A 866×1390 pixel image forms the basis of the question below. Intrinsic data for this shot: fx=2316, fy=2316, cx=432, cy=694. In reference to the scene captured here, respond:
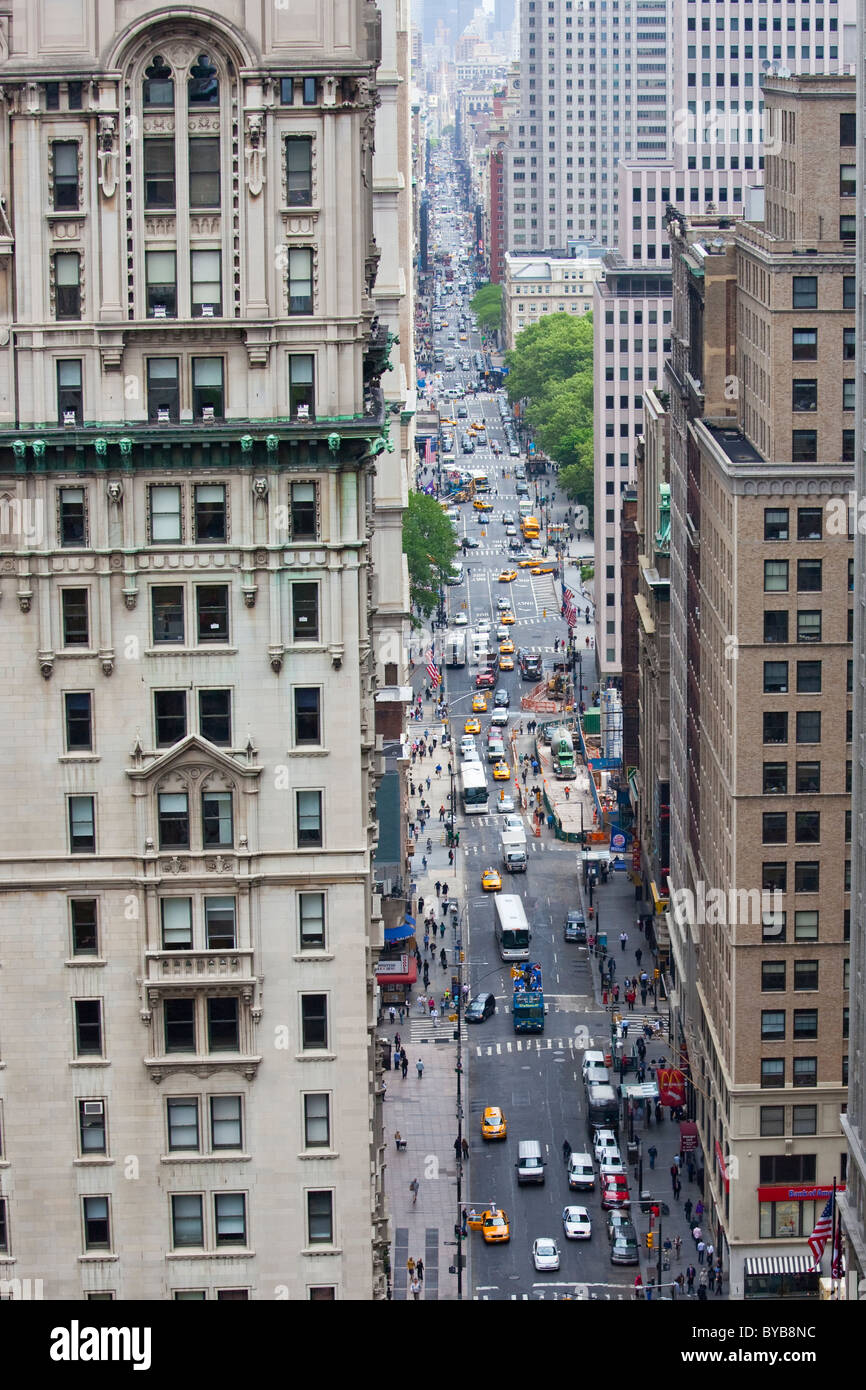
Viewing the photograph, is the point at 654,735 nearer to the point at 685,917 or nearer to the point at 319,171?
the point at 685,917

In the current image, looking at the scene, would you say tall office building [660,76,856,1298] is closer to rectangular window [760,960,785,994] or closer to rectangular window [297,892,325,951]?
rectangular window [760,960,785,994]

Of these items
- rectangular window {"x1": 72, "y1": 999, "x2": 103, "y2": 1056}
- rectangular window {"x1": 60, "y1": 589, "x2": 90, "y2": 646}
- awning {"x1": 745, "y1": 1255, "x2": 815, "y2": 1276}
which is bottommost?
awning {"x1": 745, "y1": 1255, "x2": 815, "y2": 1276}

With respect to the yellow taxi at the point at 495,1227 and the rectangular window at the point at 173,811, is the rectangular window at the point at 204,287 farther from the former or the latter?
the yellow taxi at the point at 495,1227

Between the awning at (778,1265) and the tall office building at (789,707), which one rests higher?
the tall office building at (789,707)

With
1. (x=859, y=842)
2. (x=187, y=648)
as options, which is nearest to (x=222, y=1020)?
(x=187, y=648)

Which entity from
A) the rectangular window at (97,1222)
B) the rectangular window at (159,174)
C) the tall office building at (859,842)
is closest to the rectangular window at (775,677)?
the tall office building at (859,842)

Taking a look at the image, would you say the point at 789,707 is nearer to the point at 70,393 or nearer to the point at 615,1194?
the point at 615,1194

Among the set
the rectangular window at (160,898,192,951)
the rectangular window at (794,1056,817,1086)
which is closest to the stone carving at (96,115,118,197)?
the rectangular window at (160,898,192,951)
